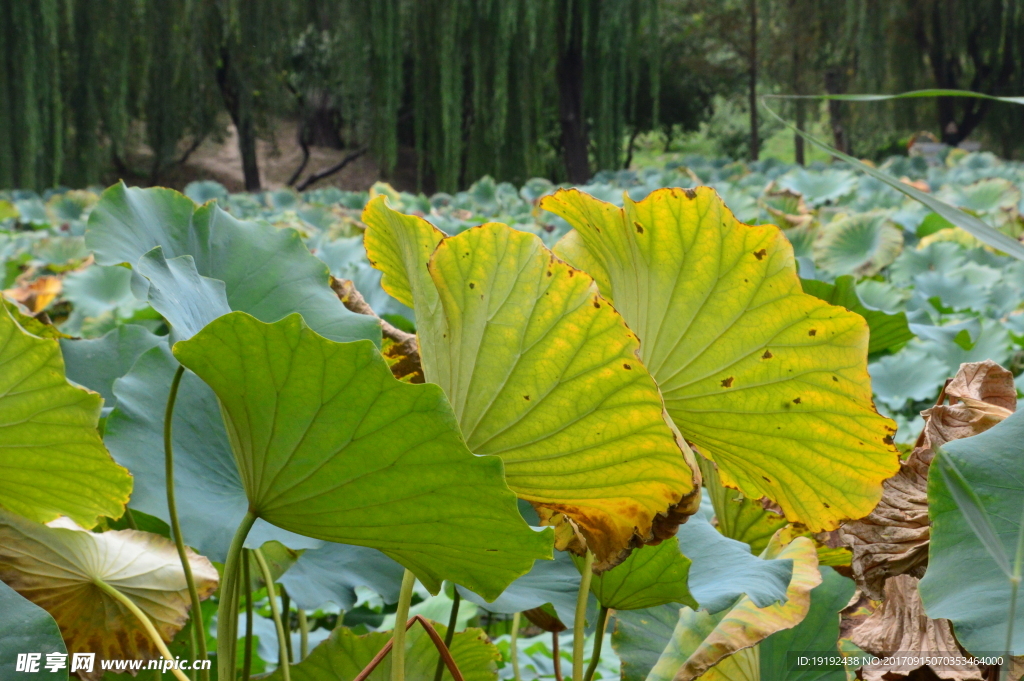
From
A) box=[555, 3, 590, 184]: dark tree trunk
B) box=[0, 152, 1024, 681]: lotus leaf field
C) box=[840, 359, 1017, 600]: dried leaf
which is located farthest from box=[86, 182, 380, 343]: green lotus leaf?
box=[555, 3, 590, 184]: dark tree trunk

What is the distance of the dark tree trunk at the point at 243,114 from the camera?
8.72 m

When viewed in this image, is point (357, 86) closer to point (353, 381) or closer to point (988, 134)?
point (353, 381)

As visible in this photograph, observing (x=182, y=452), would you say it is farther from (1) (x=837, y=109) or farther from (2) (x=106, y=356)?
(1) (x=837, y=109)

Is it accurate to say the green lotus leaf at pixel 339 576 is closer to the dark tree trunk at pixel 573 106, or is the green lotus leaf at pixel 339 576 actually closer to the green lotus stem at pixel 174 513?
the green lotus stem at pixel 174 513

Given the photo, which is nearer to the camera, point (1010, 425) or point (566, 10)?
point (1010, 425)

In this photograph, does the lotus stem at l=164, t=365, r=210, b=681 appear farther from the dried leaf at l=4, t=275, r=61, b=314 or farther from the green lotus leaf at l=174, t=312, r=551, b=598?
the dried leaf at l=4, t=275, r=61, b=314

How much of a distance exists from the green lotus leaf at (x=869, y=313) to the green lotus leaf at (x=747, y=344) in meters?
0.41

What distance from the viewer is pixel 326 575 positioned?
0.56 metres

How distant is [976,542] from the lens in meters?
0.34

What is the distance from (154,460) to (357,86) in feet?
21.7

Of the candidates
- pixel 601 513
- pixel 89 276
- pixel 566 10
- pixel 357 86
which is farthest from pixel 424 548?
pixel 566 10

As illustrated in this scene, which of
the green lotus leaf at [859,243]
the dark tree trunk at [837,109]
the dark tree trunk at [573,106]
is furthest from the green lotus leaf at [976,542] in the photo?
the dark tree trunk at [837,109]

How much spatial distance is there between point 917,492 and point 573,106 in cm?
773

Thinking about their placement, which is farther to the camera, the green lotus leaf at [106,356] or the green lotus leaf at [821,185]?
the green lotus leaf at [821,185]
